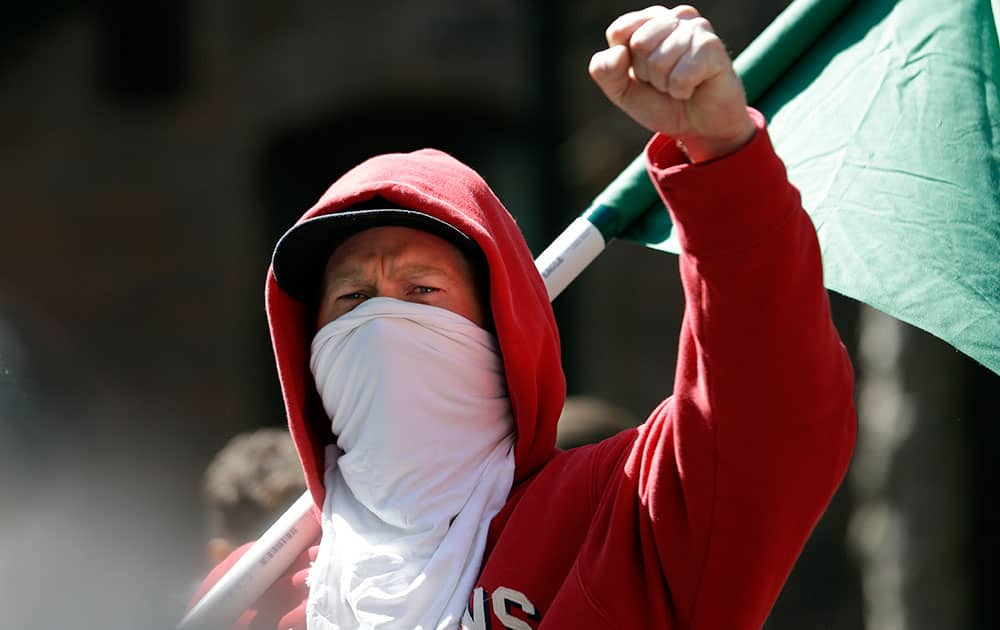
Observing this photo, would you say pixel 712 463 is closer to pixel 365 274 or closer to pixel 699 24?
pixel 699 24

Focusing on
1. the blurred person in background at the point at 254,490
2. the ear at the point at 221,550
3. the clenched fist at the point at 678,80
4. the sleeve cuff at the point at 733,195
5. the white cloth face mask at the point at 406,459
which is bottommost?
the blurred person in background at the point at 254,490

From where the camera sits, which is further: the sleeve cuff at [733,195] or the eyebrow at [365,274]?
the eyebrow at [365,274]

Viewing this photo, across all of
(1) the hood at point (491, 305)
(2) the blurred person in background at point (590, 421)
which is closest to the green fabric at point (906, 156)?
(1) the hood at point (491, 305)

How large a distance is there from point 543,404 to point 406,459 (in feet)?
0.86

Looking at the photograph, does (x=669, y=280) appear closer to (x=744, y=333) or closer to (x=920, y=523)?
(x=920, y=523)

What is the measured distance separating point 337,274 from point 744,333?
3.22 feet

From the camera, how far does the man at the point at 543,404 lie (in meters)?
1.76

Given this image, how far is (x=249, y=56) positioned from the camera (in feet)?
19.4

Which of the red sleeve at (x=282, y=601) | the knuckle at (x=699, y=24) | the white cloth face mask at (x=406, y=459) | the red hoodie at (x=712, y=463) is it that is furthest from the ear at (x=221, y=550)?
the knuckle at (x=699, y=24)

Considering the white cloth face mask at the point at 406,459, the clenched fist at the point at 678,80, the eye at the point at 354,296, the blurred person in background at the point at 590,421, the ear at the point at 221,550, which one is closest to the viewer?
the clenched fist at the point at 678,80

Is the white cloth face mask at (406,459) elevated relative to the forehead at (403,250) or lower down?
lower down

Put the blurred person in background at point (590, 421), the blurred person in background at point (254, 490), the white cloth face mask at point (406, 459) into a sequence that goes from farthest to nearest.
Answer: the blurred person in background at point (590, 421) < the blurred person in background at point (254, 490) < the white cloth face mask at point (406, 459)

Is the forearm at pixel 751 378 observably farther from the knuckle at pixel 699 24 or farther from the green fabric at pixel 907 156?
the green fabric at pixel 907 156

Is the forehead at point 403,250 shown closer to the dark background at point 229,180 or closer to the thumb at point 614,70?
the thumb at point 614,70
